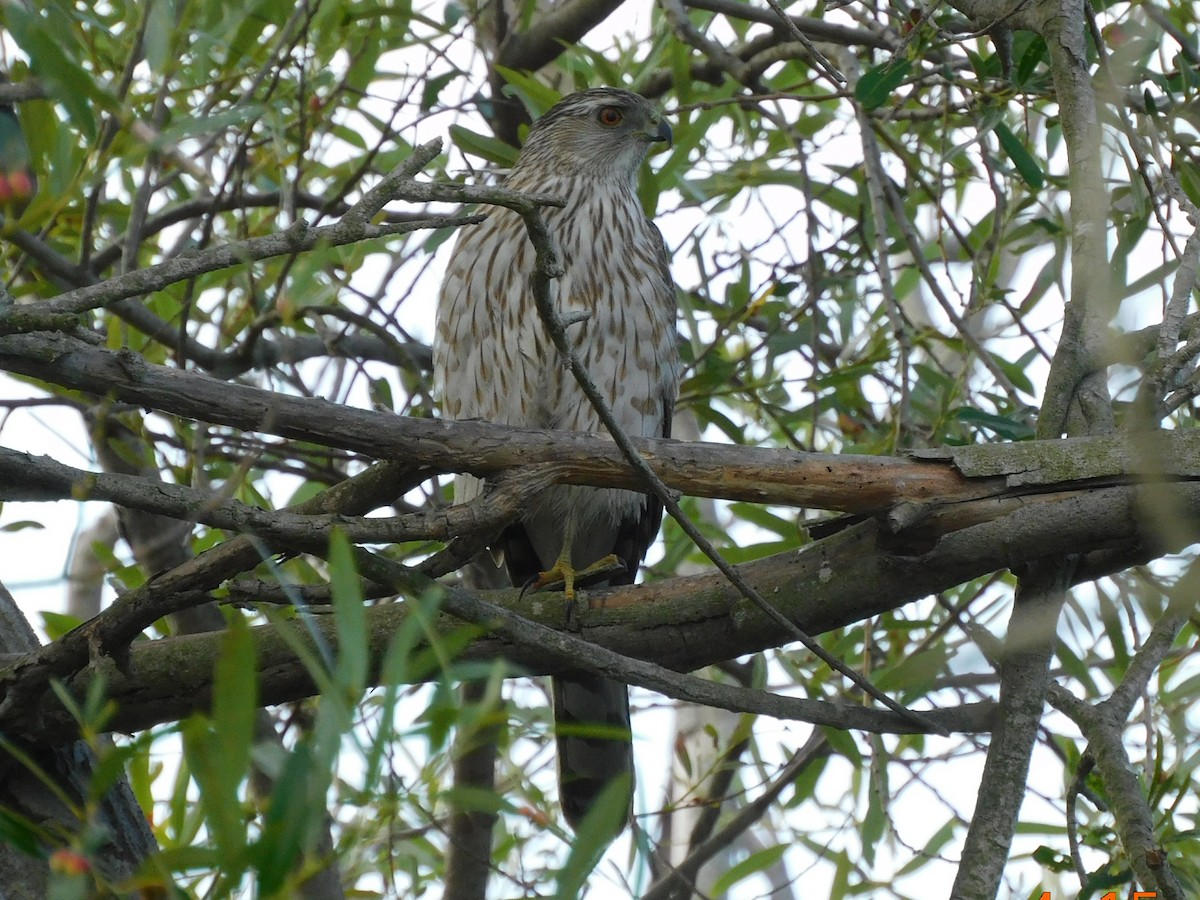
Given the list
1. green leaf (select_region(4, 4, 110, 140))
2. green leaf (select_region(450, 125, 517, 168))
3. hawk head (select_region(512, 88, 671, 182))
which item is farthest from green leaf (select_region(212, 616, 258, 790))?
hawk head (select_region(512, 88, 671, 182))

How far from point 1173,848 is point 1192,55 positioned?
6.29ft

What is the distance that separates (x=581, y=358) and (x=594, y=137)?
110cm

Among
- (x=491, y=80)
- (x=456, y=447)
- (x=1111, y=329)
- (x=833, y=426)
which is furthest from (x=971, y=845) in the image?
(x=491, y=80)

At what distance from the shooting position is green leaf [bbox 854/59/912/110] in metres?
2.93

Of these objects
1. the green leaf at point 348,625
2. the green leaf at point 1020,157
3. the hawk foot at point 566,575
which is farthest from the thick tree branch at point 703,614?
the green leaf at point 1020,157

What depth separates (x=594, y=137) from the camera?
14.6 feet

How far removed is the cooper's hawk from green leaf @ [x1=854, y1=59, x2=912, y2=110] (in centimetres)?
107

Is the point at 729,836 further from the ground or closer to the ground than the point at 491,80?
closer to the ground

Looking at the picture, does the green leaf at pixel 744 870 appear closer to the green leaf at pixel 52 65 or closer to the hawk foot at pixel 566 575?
the hawk foot at pixel 566 575

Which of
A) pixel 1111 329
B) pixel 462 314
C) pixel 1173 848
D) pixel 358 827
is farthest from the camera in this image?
pixel 462 314

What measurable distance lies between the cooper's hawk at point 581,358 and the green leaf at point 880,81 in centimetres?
107

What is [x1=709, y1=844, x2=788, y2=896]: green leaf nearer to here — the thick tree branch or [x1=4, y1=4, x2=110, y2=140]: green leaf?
the thick tree branch

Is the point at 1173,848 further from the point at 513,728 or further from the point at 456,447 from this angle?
the point at 513,728

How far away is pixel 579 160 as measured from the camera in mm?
4449
